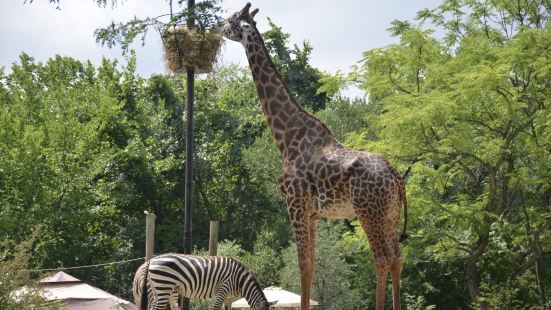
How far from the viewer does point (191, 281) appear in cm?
1391

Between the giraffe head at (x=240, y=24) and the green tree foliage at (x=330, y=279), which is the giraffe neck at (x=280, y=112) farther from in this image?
the green tree foliage at (x=330, y=279)

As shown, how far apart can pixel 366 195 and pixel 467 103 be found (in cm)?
697

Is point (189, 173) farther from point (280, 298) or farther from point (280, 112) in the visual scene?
point (280, 298)

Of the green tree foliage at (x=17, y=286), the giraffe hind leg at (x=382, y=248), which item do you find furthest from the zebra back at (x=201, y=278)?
the giraffe hind leg at (x=382, y=248)

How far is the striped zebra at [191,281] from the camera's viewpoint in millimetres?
13430

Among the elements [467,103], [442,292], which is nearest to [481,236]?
[467,103]

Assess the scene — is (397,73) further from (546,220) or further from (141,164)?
(141,164)

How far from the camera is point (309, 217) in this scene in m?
10.4

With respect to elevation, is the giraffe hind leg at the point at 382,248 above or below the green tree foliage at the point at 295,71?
below

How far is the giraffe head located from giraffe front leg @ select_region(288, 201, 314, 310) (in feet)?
7.55

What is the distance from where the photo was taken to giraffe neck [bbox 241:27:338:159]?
1066 centimetres

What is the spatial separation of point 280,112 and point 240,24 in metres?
1.26

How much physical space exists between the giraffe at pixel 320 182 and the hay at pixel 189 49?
3.16m

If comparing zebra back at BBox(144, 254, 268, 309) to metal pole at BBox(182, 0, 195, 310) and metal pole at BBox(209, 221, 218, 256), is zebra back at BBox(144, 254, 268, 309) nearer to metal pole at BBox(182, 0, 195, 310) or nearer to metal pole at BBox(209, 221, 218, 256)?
metal pole at BBox(182, 0, 195, 310)
